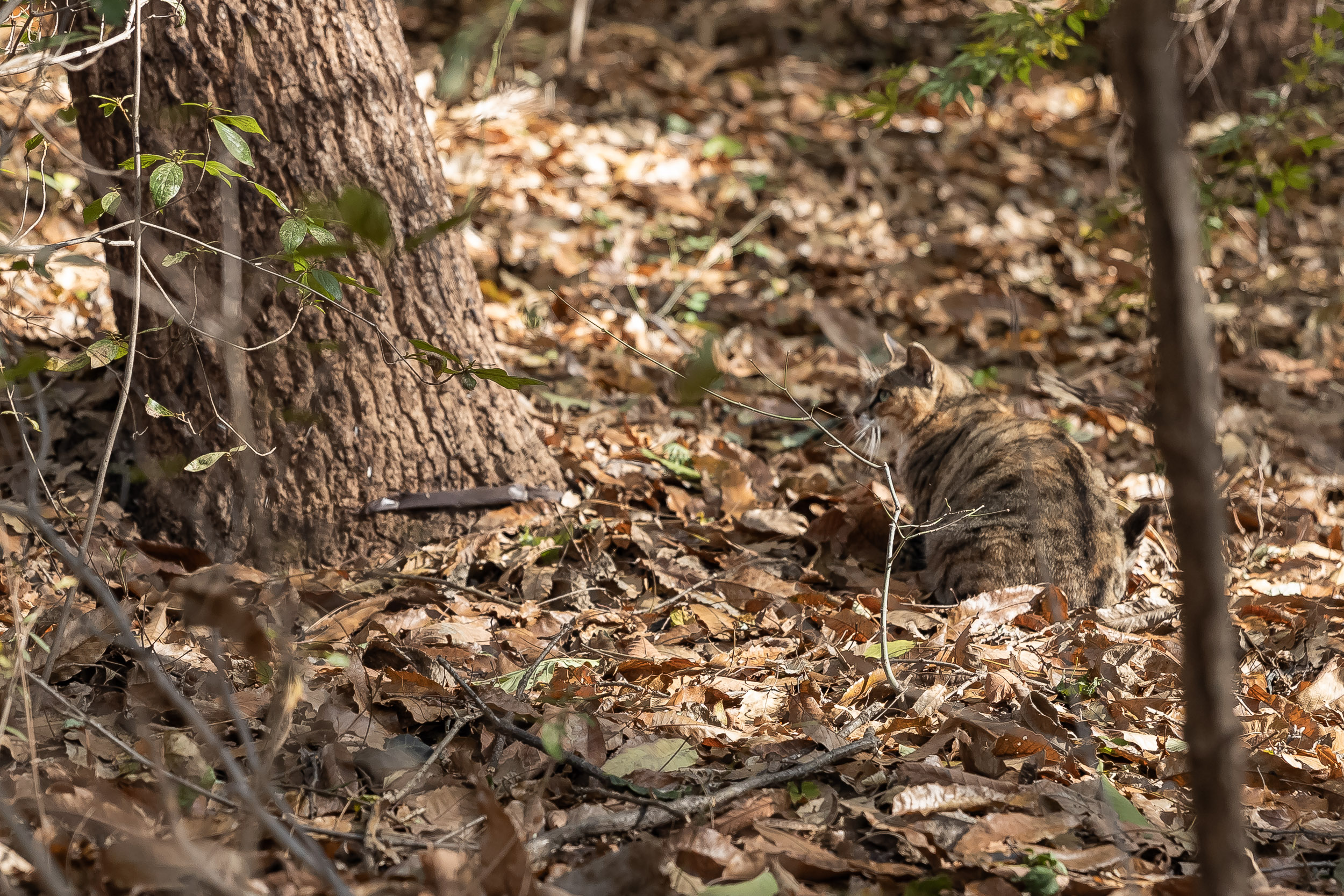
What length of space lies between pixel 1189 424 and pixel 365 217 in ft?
3.50

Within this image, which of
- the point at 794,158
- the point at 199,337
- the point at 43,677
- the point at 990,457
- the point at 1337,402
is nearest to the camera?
the point at 43,677

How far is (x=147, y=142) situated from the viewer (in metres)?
3.08

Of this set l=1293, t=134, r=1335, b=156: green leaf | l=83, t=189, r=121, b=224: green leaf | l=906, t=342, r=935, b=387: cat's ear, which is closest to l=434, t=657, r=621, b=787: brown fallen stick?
l=83, t=189, r=121, b=224: green leaf

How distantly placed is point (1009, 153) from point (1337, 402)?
10.2ft

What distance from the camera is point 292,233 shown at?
7.75 feet

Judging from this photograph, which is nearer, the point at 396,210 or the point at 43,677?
the point at 43,677

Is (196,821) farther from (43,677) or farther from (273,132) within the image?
(273,132)

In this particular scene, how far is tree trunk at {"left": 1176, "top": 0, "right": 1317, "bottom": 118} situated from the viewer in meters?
6.70

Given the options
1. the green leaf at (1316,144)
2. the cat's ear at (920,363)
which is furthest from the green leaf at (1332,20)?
the cat's ear at (920,363)

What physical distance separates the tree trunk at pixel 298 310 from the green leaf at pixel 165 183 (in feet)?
1.42

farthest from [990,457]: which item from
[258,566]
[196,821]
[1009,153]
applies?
[1009,153]

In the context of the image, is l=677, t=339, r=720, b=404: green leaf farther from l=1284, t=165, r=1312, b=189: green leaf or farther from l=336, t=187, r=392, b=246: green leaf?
l=1284, t=165, r=1312, b=189: green leaf

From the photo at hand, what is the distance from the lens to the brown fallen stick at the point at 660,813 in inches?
80.2

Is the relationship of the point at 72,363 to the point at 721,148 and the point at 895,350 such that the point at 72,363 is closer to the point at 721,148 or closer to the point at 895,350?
the point at 895,350
